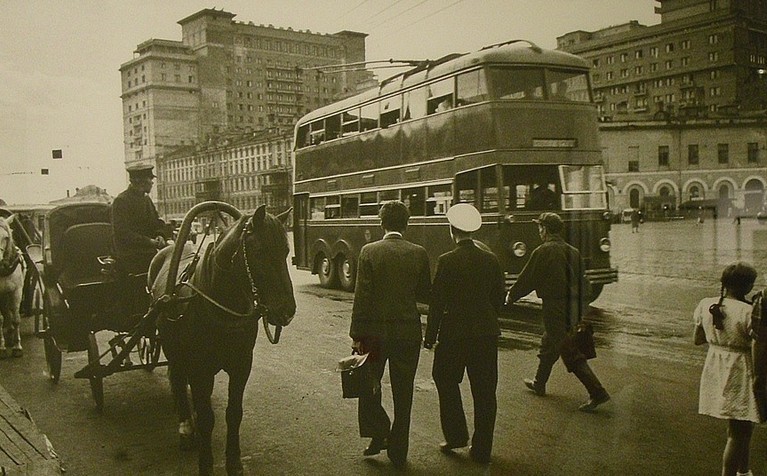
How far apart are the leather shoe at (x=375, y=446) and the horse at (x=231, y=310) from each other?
0.91 meters

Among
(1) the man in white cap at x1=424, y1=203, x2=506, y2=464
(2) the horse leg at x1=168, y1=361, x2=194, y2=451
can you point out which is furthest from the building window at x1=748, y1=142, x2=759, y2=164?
(2) the horse leg at x1=168, y1=361, x2=194, y2=451

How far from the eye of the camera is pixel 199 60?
9.64 m

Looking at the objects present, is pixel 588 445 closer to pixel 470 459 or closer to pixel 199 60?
pixel 470 459

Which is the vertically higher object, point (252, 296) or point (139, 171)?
point (139, 171)

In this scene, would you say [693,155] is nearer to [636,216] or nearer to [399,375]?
[636,216]

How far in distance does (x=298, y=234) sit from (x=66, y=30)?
9236 mm

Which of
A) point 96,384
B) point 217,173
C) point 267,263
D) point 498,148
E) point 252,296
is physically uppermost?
point 498,148

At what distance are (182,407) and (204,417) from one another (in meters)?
0.68

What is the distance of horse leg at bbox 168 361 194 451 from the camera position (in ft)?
16.1

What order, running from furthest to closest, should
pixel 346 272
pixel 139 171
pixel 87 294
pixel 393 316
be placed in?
pixel 346 272
pixel 87 294
pixel 139 171
pixel 393 316

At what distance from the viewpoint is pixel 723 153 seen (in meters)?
6.07

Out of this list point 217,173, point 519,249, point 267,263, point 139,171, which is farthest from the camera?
point 217,173

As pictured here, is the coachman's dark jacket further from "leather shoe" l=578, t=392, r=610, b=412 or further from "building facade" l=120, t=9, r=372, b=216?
"leather shoe" l=578, t=392, r=610, b=412

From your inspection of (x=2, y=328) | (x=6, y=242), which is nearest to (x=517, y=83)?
(x=6, y=242)
